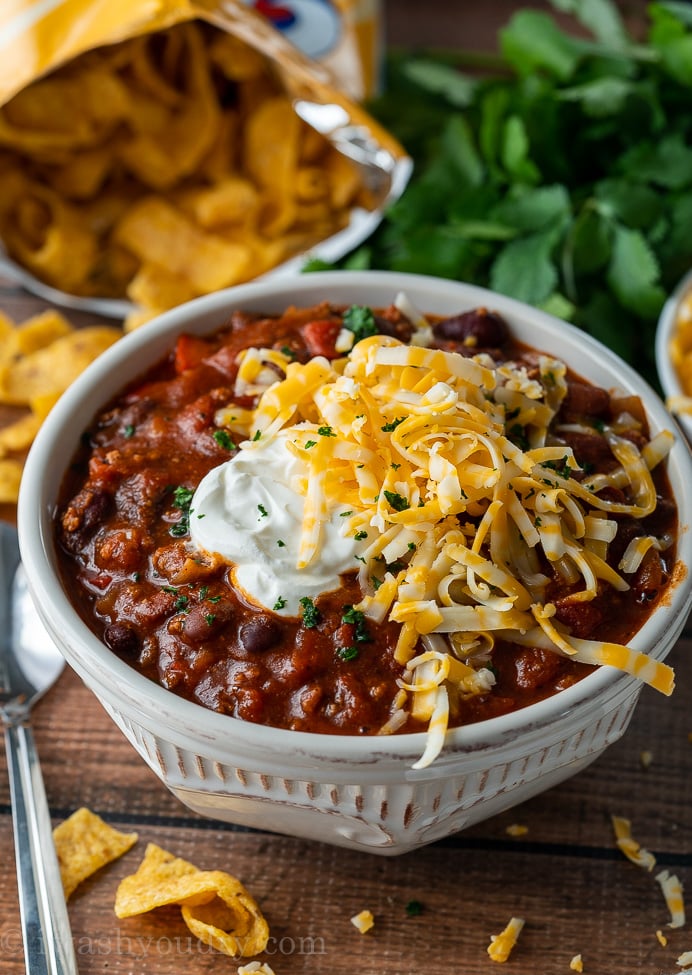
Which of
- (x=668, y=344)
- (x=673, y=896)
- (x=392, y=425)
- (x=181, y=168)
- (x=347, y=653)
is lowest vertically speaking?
(x=673, y=896)

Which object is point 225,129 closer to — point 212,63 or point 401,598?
point 212,63

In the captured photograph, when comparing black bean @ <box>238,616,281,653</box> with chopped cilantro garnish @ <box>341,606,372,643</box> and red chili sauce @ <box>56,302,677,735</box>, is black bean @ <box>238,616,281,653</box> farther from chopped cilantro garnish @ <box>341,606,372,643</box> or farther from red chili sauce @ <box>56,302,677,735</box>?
chopped cilantro garnish @ <box>341,606,372,643</box>

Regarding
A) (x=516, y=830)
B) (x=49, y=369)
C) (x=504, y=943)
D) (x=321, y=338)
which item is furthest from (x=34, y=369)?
(x=504, y=943)

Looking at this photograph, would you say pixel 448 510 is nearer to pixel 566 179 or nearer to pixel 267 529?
pixel 267 529

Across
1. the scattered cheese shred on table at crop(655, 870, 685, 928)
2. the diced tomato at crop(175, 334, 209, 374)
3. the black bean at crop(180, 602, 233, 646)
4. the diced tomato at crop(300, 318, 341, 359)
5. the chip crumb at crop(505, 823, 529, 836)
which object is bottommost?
the scattered cheese shred on table at crop(655, 870, 685, 928)

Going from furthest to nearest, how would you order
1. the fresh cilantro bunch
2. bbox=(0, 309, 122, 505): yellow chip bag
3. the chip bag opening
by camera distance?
the chip bag opening, the fresh cilantro bunch, bbox=(0, 309, 122, 505): yellow chip bag

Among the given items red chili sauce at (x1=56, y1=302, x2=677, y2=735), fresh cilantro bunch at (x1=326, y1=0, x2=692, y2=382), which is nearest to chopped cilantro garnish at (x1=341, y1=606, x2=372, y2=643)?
red chili sauce at (x1=56, y1=302, x2=677, y2=735)
